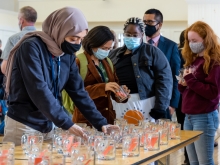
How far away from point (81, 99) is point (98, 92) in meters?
0.45

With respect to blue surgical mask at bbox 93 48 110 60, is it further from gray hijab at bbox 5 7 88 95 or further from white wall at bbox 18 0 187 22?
white wall at bbox 18 0 187 22

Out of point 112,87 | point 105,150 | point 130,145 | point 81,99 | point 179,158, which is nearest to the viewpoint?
point 105,150

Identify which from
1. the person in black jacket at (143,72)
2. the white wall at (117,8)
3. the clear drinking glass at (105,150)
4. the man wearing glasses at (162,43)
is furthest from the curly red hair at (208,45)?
the white wall at (117,8)

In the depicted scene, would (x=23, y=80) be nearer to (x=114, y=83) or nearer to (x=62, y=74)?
(x=62, y=74)

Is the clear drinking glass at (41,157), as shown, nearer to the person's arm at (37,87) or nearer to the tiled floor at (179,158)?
the person's arm at (37,87)

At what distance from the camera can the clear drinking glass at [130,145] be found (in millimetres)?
2256

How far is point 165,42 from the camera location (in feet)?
13.9

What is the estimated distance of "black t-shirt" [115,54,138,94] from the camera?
355 centimetres

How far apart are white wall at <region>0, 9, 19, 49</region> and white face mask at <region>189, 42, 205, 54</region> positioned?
275 inches

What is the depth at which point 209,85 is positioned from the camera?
11.0ft

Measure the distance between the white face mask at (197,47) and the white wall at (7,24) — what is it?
22.9ft

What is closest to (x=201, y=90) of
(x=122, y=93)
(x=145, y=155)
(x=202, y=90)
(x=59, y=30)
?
(x=202, y=90)

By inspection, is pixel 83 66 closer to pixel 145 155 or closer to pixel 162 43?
pixel 145 155

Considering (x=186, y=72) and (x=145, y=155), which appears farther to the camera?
(x=186, y=72)
